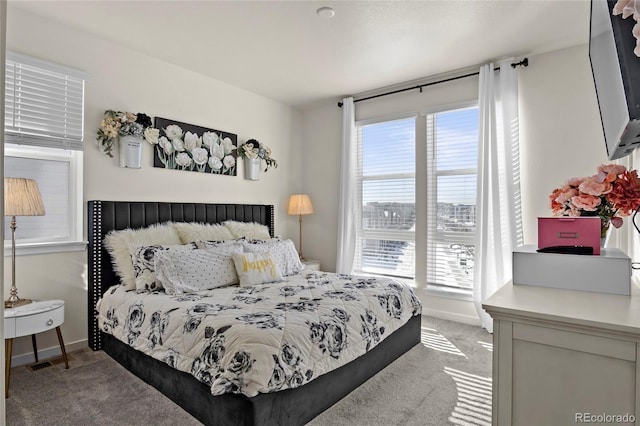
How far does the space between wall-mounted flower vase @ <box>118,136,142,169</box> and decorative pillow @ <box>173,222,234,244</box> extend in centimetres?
69

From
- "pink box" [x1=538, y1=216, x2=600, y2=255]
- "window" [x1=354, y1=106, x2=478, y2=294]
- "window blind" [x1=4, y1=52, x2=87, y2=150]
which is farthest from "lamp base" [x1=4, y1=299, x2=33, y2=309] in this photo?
"window" [x1=354, y1=106, x2=478, y2=294]

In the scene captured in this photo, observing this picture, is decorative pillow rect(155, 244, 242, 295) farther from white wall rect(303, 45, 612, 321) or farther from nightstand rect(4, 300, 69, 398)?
white wall rect(303, 45, 612, 321)

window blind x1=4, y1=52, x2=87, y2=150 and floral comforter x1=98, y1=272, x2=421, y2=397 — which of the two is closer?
floral comforter x1=98, y1=272, x2=421, y2=397

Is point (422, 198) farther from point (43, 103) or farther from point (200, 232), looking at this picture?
point (43, 103)

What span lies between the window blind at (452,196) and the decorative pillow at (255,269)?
192 centimetres

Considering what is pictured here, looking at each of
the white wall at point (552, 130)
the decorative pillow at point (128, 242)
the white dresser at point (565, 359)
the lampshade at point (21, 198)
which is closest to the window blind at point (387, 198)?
the white wall at point (552, 130)

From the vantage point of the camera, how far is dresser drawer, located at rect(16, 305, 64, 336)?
7.38 feet

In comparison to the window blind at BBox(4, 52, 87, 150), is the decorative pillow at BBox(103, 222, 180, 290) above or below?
below

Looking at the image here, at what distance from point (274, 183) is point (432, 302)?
2.49 metres

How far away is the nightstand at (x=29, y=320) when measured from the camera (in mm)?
2213

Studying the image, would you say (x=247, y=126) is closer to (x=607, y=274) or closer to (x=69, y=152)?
(x=69, y=152)

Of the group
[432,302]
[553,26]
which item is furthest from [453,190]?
[553,26]

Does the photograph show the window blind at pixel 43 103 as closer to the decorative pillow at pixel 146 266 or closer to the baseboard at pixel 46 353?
the decorative pillow at pixel 146 266

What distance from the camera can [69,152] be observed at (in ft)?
9.83
